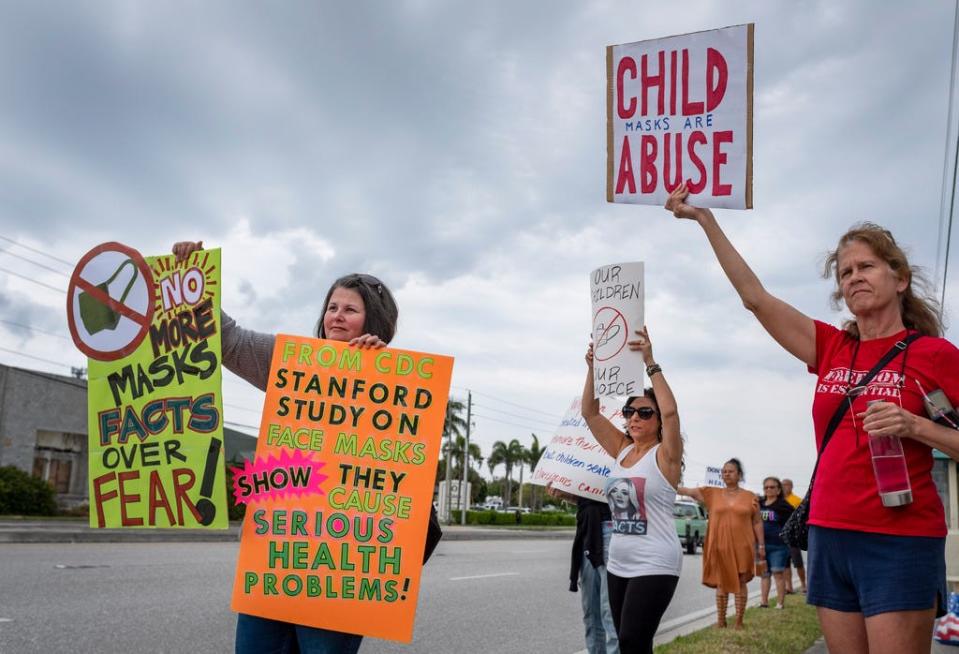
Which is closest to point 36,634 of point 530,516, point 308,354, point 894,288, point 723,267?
point 308,354

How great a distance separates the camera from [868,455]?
8.53 ft

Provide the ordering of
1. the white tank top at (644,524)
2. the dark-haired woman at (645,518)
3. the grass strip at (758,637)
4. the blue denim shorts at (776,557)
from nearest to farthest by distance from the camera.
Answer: the dark-haired woman at (645,518)
the white tank top at (644,524)
the grass strip at (758,637)
the blue denim shorts at (776,557)

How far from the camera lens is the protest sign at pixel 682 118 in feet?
11.2

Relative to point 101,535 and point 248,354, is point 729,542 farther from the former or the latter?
point 101,535

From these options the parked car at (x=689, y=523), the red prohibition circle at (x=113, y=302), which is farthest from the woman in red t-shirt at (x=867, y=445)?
the parked car at (x=689, y=523)

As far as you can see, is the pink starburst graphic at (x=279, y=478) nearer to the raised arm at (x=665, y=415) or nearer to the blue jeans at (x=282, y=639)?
the blue jeans at (x=282, y=639)

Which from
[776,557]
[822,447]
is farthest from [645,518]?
[776,557]

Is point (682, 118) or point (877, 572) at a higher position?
point (682, 118)

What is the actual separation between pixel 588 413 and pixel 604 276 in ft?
2.73

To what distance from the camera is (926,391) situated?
260cm

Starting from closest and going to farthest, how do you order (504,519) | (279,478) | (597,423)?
1. (279,478)
2. (597,423)
3. (504,519)

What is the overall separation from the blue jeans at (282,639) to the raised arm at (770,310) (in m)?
1.73

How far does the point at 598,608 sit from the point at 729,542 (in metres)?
4.36

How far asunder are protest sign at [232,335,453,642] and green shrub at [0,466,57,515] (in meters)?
27.0
